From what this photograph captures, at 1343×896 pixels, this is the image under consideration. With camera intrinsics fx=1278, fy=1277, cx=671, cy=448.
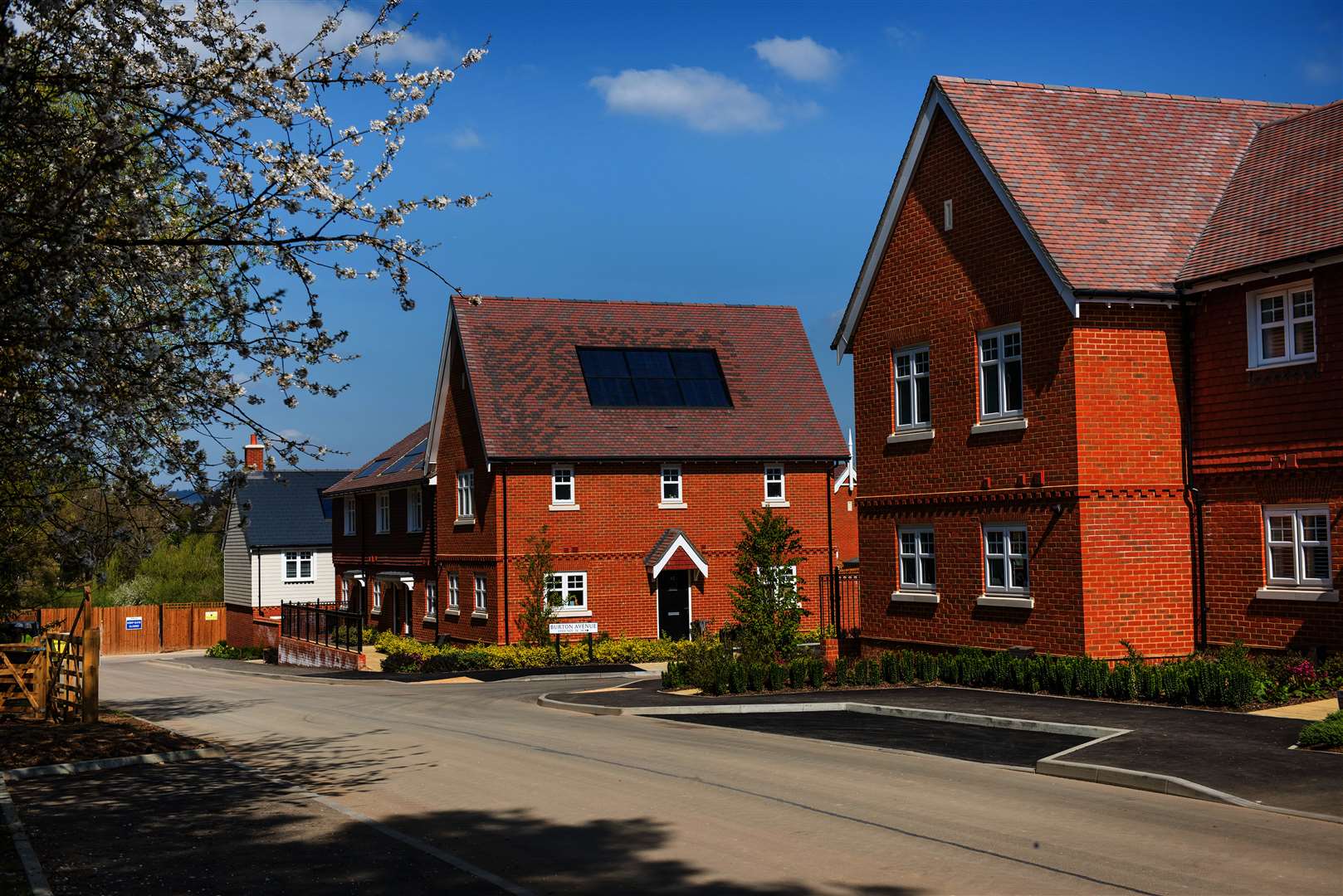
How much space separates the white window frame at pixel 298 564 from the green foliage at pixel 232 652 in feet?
14.8

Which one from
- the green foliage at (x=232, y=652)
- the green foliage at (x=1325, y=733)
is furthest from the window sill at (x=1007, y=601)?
the green foliage at (x=232, y=652)

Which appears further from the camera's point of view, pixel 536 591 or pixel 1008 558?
pixel 536 591

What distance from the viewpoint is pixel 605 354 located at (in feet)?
141

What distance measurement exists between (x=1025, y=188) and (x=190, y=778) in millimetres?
16692

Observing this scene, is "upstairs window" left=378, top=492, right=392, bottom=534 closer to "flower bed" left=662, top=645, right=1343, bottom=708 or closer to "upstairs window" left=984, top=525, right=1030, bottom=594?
"flower bed" left=662, top=645, right=1343, bottom=708

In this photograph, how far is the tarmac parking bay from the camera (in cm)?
1566

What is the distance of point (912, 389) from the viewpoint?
83.5 feet

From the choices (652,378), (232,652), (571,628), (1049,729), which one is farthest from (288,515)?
(1049,729)

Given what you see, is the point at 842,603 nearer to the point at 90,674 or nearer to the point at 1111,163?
the point at 1111,163

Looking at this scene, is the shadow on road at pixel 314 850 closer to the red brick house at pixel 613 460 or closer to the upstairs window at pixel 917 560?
the upstairs window at pixel 917 560

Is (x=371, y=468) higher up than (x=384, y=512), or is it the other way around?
(x=371, y=468)

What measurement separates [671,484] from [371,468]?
18868 mm

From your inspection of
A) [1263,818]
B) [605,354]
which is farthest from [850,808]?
[605,354]

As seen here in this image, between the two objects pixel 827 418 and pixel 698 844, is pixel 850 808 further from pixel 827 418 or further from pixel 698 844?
pixel 827 418
